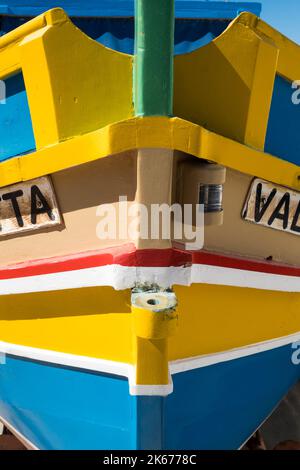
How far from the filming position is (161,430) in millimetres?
2309

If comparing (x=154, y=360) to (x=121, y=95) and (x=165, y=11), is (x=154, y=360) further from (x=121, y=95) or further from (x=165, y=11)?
(x=165, y=11)

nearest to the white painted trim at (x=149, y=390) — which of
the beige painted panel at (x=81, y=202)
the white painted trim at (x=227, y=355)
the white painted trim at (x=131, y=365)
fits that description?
the white painted trim at (x=131, y=365)

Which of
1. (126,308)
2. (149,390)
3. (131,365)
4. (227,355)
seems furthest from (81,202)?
(227,355)

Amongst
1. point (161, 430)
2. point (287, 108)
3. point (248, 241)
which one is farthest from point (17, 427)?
point (287, 108)

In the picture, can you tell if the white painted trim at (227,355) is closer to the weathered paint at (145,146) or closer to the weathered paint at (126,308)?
the weathered paint at (126,308)

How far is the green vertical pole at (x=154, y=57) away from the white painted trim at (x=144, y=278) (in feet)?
2.47

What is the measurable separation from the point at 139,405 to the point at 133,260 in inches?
32.6

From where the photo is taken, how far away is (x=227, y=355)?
8.11 ft

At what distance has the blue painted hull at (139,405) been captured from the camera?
2307 mm

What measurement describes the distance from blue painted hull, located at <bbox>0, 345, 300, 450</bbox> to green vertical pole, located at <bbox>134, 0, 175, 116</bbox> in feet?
4.71

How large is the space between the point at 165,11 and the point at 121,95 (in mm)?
399

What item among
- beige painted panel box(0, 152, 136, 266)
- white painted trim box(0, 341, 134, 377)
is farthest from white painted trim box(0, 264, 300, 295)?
white painted trim box(0, 341, 134, 377)

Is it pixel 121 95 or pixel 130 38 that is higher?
pixel 130 38

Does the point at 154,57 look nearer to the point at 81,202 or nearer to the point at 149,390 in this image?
the point at 81,202
